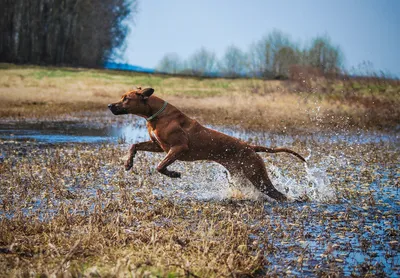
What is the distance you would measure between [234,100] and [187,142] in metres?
19.0

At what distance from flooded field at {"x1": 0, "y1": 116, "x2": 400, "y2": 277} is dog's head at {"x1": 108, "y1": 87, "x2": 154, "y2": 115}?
4.05 ft

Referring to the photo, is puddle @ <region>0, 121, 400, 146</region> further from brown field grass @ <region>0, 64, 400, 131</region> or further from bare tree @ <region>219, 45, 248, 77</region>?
bare tree @ <region>219, 45, 248, 77</region>

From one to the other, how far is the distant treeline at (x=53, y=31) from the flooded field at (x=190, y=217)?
33.8 m

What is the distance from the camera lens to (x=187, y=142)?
8531mm

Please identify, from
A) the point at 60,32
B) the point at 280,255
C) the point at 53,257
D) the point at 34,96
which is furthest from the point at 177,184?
the point at 60,32

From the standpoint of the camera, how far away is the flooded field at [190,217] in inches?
208

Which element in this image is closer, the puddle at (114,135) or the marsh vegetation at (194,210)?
the marsh vegetation at (194,210)

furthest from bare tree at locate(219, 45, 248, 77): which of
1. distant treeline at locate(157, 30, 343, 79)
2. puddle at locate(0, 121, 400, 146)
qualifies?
puddle at locate(0, 121, 400, 146)

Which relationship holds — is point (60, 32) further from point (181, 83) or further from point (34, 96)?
point (34, 96)

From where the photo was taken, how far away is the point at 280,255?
5895 millimetres

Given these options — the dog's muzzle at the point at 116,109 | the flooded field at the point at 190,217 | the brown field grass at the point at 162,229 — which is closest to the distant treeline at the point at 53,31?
the flooded field at the point at 190,217

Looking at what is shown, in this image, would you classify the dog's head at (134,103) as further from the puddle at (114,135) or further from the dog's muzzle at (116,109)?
the puddle at (114,135)

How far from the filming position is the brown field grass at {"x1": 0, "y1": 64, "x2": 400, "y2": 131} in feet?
69.5

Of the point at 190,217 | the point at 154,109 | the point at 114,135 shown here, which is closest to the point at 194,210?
the point at 190,217
